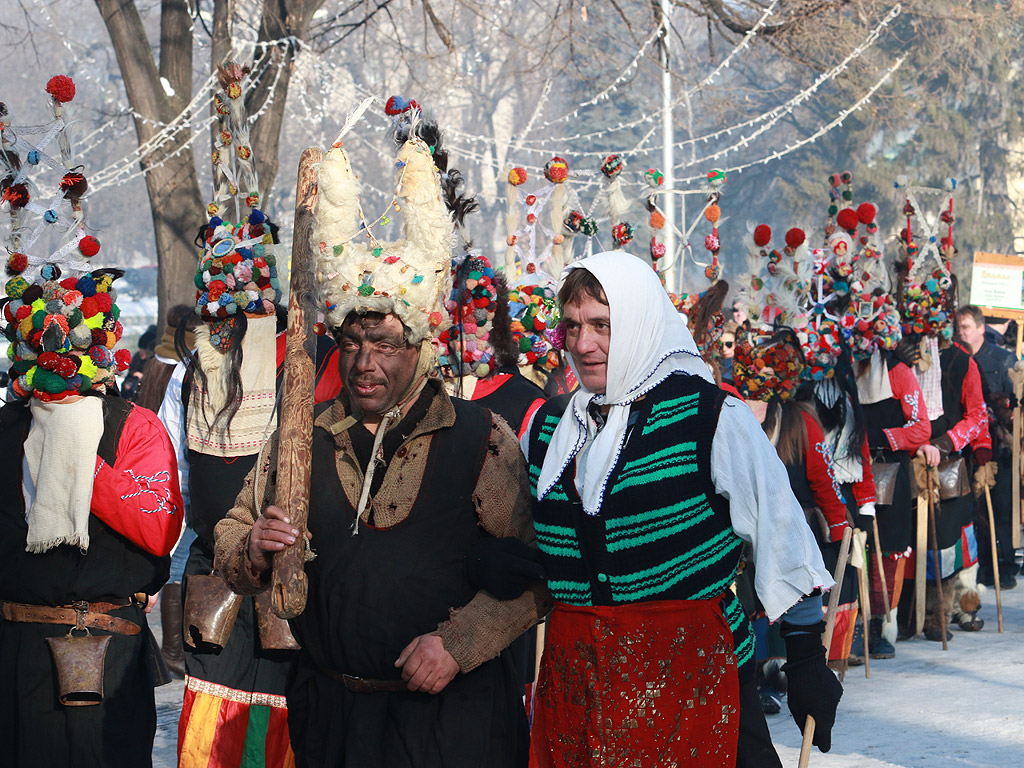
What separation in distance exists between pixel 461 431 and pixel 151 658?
1655 mm

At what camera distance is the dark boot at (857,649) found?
27.8 feet

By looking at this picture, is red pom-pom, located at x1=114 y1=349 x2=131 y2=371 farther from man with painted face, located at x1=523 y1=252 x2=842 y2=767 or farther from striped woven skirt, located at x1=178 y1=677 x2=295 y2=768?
man with painted face, located at x1=523 y1=252 x2=842 y2=767

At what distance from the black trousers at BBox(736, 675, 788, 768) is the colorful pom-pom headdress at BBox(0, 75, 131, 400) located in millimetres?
2327

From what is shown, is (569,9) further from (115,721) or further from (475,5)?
(115,721)

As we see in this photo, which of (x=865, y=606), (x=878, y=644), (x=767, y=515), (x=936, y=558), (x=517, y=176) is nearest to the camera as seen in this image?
(x=767, y=515)

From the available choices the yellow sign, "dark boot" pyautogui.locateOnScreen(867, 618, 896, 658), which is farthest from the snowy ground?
the yellow sign

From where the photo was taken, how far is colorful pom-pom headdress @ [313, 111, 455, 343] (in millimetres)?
3533

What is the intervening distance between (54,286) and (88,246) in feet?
0.73

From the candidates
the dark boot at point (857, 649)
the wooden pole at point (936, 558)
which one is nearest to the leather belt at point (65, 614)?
the dark boot at point (857, 649)

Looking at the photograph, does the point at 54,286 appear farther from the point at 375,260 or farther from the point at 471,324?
the point at 471,324

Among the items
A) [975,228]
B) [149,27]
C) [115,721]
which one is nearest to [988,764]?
[115,721]

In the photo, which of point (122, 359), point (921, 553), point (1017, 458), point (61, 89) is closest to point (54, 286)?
point (122, 359)

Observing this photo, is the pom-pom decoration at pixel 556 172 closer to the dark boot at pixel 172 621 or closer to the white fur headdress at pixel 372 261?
the dark boot at pixel 172 621

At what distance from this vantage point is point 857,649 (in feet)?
28.2
